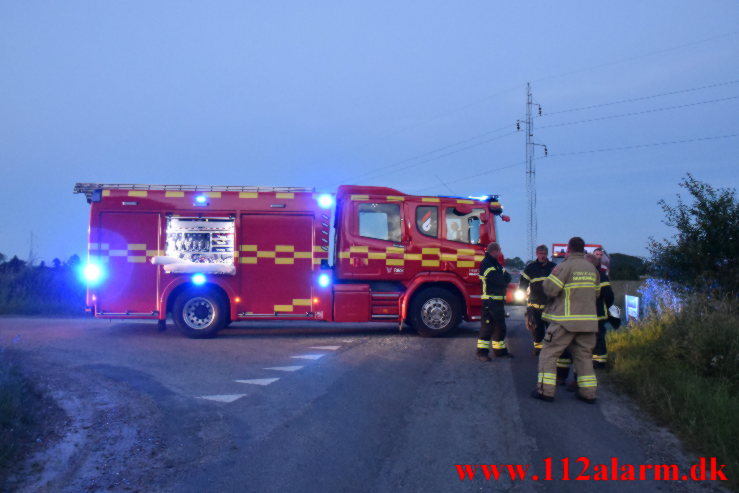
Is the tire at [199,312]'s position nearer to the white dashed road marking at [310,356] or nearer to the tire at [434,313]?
the white dashed road marking at [310,356]

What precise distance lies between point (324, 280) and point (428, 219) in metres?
2.36

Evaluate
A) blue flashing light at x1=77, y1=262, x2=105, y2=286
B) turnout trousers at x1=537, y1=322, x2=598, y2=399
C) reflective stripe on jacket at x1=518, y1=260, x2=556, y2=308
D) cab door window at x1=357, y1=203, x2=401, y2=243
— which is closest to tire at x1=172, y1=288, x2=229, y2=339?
blue flashing light at x1=77, y1=262, x2=105, y2=286

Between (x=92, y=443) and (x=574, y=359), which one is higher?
(x=574, y=359)

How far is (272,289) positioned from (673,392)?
760 centimetres

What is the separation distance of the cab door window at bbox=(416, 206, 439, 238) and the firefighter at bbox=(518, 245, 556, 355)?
341 cm

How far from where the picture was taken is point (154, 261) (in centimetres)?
1231

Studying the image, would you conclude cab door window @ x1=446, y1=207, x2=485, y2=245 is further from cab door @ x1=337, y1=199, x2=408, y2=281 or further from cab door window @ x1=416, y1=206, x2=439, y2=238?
cab door @ x1=337, y1=199, x2=408, y2=281

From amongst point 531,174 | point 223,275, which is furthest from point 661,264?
point 531,174

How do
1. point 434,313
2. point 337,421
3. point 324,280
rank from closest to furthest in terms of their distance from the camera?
1. point 337,421
2. point 434,313
3. point 324,280

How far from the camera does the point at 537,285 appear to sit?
916 centimetres

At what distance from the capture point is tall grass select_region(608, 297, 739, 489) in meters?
5.75

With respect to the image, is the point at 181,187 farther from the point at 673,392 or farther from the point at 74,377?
the point at 673,392

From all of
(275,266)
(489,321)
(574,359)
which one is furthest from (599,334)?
(275,266)

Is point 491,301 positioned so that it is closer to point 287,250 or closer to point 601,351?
point 601,351
